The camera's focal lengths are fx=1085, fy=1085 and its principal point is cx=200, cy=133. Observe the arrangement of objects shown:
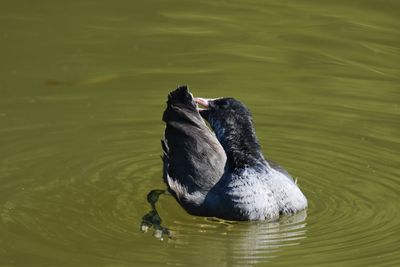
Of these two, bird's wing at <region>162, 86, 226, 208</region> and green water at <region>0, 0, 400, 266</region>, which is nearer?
green water at <region>0, 0, 400, 266</region>

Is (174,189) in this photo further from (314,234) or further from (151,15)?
(151,15)

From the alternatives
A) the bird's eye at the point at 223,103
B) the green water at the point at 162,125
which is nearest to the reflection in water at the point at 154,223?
the green water at the point at 162,125

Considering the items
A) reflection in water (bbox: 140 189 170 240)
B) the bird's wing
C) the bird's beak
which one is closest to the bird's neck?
the bird's wing

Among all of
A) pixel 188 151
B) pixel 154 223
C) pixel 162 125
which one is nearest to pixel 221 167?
pixel 188 151

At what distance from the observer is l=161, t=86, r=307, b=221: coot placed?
853cm

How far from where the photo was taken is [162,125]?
10.7 m

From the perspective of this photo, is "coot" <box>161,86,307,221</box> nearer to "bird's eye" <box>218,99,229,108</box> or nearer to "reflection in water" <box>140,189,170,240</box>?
"bird's eye" <box>218,99,229,108</box>

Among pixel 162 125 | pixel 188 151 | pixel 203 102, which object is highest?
pixel 203 102

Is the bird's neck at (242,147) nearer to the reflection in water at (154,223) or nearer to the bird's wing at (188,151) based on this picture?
the bird's wing at (188,151)

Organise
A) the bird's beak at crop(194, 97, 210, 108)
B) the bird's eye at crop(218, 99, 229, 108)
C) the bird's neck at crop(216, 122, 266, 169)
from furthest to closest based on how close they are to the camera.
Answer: the bird's beak at crop(194, 97, 210, 108) → the bird's eye at crop(218, 99, 229, 108) → the bird's neck at crop(216, 122, 266, 169)

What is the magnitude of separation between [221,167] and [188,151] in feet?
1.03

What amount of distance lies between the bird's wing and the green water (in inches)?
9.2

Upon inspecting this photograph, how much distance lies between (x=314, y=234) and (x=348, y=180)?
137cm

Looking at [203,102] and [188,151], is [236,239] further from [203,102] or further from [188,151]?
[203,102]
